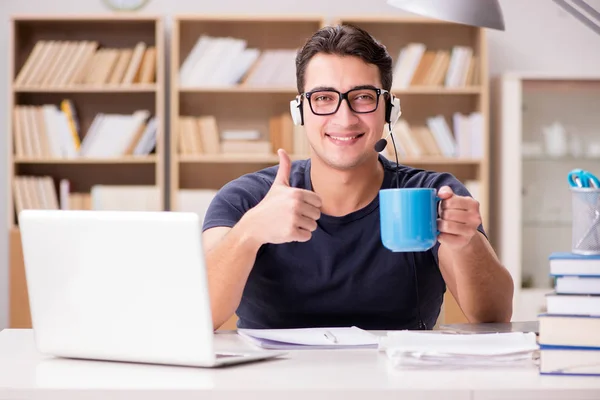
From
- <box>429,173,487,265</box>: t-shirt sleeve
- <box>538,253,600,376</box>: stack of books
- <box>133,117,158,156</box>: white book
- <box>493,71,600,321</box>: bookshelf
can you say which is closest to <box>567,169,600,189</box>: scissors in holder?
<box>538,253,600,376</box>: stack of books

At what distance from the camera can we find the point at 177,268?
1.17m

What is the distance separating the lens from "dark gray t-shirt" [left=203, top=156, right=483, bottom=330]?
1846mm

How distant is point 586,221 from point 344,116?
78cm

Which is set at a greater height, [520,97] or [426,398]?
[520,97]

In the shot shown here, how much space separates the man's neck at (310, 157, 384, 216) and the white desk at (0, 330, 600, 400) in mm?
727

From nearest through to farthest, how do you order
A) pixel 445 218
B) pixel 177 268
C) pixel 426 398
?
pixel 426 398, pixel 177 268, pixel 445 218

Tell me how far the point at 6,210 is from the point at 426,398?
3.99 metres

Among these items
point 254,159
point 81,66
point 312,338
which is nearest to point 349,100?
point 312,338

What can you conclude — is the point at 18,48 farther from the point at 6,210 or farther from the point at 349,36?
the point at 349,36

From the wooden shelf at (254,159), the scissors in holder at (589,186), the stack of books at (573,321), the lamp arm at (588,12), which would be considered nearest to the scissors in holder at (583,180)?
the scissors in holder at (589,186)

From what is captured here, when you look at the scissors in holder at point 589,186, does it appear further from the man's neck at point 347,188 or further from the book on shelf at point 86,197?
the book on shelf at point 86,197

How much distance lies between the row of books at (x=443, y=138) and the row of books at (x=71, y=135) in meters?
1.32

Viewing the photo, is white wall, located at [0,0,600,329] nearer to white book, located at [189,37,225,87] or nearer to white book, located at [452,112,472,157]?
white book, located at [189,37,225,87]

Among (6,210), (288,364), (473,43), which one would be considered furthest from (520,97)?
(288,364)
